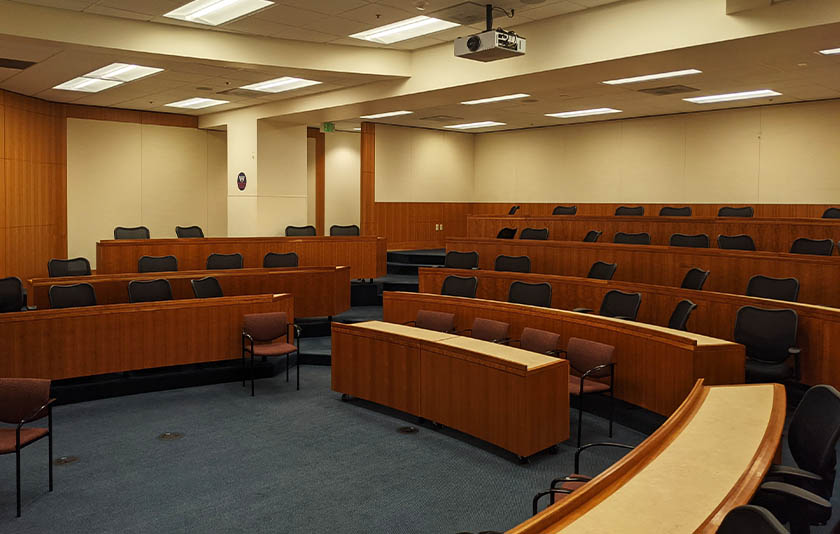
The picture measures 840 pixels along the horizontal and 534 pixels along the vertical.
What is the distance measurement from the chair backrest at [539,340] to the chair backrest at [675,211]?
22.7 feet

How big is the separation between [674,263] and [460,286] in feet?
8.41

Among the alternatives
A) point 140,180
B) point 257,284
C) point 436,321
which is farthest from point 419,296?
point 140,180

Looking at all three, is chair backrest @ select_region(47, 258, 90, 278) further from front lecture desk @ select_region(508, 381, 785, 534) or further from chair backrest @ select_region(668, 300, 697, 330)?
front lecture desk @ select_region(508, 381, 785, 534)

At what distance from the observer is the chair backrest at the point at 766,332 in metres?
5.66

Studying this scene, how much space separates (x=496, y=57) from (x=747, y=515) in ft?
18.1

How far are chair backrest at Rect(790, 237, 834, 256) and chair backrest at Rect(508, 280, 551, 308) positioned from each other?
2.96 meters

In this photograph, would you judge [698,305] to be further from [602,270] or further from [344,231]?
[344,231]

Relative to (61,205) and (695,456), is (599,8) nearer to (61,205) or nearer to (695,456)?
(695,456)

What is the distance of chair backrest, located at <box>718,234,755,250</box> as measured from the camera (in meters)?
8.20

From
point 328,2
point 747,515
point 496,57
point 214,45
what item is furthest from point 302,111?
point 747,515

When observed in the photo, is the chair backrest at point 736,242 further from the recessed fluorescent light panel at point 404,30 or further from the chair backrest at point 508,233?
the recessed fluorescent light panel at point 404,30

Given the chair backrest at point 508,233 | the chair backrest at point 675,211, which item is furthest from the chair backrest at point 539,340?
the chair backrest at point 675,211

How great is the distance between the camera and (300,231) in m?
13.0

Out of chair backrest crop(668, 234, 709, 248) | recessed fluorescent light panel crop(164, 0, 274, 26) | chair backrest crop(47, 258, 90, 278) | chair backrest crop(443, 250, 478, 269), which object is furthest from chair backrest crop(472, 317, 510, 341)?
chair backrest crop(47, 258, 90, 278)
